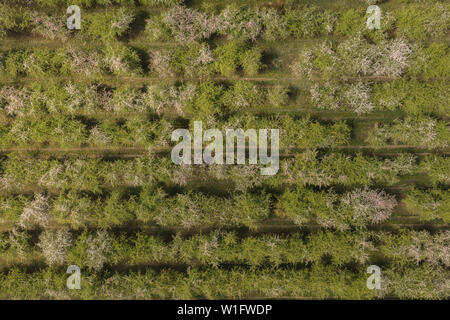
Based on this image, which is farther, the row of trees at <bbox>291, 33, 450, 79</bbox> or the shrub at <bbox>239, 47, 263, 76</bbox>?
the row of trees at <bbox>291, 33, 450, 79</bbox>

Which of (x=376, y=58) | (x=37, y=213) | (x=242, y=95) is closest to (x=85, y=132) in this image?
(x=37, y=213)

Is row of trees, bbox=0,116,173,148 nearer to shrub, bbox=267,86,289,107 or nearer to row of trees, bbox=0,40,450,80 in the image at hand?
row of trees, bbox=0,40,450,80

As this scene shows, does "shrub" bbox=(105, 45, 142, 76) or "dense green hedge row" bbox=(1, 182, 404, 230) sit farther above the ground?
"shrub" bbox=(105, 45, 142, 76)

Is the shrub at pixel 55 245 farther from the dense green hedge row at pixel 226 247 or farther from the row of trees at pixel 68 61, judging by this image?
the row of trees at pixel 68 61

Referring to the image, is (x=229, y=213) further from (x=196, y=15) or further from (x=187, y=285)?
(x=196, y=15)

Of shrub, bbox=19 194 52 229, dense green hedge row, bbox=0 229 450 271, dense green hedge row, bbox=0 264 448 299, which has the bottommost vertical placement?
dense green hedge row, bbox=0 264 448 299

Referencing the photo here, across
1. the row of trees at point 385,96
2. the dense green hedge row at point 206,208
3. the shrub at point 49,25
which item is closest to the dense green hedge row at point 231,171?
the dense green hedge row at point 206,208

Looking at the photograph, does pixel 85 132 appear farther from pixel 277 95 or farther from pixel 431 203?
pixel 431 203

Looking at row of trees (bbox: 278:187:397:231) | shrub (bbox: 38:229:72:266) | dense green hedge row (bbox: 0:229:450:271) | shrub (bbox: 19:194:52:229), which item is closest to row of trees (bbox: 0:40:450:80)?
row of trees (bbox: 278:187:397:231)
